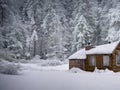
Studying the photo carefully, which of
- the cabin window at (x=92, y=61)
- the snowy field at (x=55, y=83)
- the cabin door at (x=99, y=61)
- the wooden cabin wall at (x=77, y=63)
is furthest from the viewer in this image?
Answer: the wooden cabin wall at (x=77, y=63)

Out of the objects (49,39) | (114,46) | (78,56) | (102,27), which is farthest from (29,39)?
(114,46)

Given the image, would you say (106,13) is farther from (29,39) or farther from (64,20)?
(29,39)

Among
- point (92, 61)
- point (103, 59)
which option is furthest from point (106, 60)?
point (92, 61)

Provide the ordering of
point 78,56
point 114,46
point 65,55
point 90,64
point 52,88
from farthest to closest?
1. point 65,55
2. point 78,56
3. point 90,64
4. point 114,46
5. point 52,88

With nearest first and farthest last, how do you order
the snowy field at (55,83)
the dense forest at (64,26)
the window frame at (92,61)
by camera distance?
the snowy field at (55,83) → the window frame at (92,61) → the dense forest at (64,26)

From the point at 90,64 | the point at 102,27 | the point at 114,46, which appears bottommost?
the point at 90,64

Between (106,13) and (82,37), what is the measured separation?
6.07 metres

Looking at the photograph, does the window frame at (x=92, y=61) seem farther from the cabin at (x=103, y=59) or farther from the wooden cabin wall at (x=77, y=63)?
the wooden cabin wall at (x=77, y=63)

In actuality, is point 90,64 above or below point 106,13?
below

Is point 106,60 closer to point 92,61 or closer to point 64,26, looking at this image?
point 92,61

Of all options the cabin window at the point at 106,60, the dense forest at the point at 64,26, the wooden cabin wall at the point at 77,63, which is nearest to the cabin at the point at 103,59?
the cabin window at the point at 106,60

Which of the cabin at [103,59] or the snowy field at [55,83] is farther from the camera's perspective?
the cabin at [103,59]

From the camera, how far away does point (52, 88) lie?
8.27 meters

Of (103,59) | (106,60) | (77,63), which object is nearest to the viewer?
(106,60)
